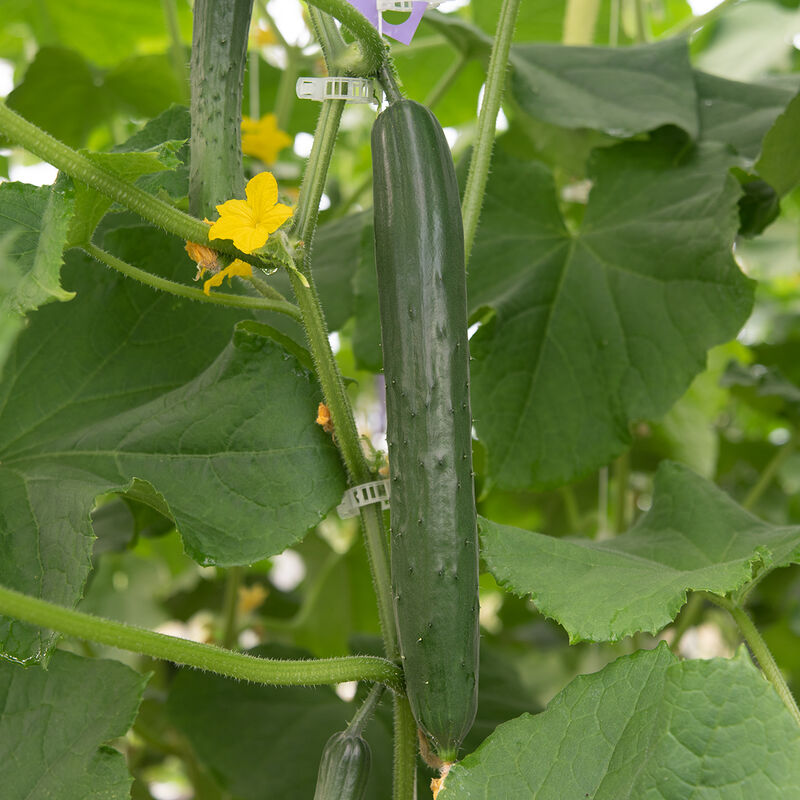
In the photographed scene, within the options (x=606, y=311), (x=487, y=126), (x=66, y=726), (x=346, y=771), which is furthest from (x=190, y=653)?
(x=606, y=311)

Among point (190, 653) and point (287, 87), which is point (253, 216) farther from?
point (287, 87)

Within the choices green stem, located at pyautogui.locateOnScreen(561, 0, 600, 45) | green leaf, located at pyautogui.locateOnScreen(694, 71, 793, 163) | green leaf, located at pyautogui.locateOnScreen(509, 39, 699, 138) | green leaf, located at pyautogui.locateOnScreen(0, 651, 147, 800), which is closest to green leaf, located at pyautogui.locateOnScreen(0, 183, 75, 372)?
green leaf, located at pyautogui.locateOnScreen(0, 651, 147, 800)

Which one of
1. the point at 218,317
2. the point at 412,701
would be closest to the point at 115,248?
the point at 218,317

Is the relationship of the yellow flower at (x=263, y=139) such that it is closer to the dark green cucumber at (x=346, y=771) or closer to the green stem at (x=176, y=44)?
the green stem at (x=176, y=44)

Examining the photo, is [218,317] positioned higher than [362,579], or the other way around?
[218,317]

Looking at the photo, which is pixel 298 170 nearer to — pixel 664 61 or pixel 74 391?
pixel 664 61

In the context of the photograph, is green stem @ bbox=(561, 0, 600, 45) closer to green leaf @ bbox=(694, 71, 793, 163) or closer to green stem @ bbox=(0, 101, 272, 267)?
green leaf @ bbox=(694, 71, 793, 163)

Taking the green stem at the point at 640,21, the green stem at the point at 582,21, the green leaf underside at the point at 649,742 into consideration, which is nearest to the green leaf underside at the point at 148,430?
the green leaf underside at the point at 649,742
